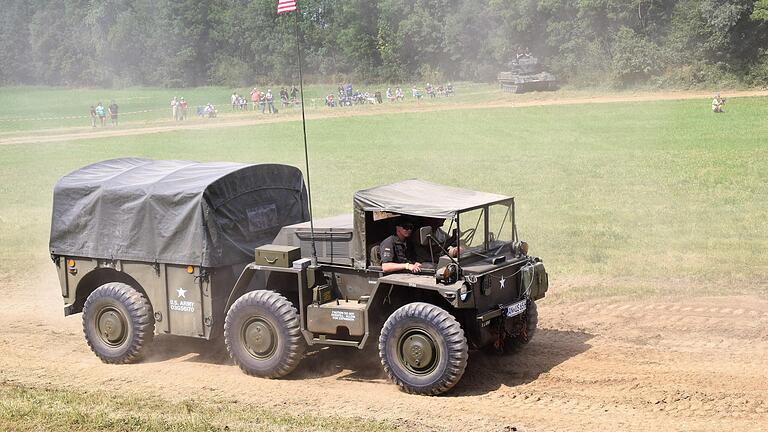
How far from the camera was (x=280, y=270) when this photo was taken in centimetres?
1212

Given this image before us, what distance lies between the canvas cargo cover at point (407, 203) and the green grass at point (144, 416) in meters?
2.18

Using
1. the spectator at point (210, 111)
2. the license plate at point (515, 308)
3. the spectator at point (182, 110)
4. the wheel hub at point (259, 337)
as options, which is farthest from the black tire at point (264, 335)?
the spectator at point (210, 111)

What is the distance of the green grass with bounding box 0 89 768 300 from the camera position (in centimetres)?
1867

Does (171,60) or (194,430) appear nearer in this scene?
(194,430)

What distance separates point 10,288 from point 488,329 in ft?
35.4

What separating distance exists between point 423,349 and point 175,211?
12.3ft

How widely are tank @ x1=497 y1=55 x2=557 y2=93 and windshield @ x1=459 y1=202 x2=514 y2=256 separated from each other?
133ft

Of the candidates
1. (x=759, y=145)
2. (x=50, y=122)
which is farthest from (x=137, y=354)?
(x=50, y=122)

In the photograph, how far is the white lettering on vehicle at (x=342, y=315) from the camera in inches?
461

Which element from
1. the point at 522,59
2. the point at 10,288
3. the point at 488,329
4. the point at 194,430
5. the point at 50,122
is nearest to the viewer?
the point at 194,430

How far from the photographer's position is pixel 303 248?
490 inches

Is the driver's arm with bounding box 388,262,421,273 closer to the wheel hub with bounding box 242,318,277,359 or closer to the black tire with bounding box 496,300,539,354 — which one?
the wheel hub with bounding box 242,318,277,359

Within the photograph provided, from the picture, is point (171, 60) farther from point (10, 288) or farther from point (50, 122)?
point (10, 288)

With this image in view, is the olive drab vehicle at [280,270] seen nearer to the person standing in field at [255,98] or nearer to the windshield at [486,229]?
the windshield at [486,229]
